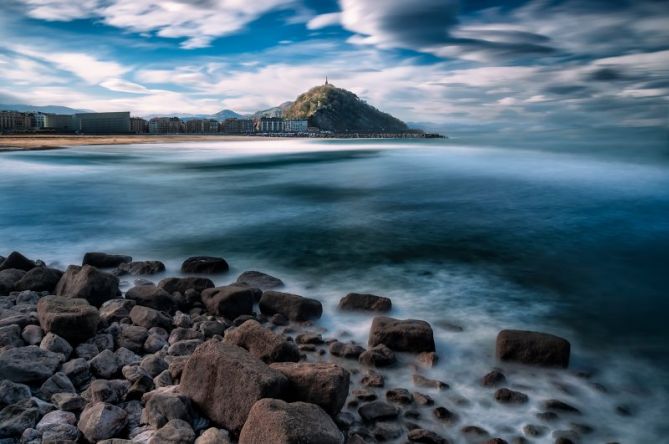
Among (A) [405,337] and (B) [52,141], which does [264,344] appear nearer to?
(A) [405,337]

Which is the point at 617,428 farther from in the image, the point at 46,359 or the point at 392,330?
the point at 46,359

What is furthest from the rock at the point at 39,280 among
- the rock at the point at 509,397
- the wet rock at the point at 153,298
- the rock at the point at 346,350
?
the rock at the point at 509,397

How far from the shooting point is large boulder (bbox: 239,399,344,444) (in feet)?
12.3

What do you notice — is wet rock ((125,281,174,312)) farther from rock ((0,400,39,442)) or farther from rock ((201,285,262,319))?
rock ((0,400,39,442))

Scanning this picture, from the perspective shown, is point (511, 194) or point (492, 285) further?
point (511, 194)

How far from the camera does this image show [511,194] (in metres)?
26.0

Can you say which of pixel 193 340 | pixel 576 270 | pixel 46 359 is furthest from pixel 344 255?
pixel 46 359

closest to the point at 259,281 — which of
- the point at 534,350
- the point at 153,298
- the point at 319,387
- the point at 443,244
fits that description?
the point at 153,298

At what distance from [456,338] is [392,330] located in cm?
123

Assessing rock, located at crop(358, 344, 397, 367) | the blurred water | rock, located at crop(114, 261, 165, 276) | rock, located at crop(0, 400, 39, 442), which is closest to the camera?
rock, located at crop(0, 400, 39, 442)

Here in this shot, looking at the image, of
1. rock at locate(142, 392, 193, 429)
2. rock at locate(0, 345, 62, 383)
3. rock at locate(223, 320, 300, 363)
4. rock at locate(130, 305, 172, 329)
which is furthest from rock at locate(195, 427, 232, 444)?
rock at locate(130, 305, 172, 329)

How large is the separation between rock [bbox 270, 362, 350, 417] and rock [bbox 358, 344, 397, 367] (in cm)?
125

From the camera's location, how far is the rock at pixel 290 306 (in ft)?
24.8

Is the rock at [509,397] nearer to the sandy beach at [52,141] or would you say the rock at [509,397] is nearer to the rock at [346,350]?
the rock at [346,350]
